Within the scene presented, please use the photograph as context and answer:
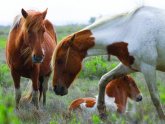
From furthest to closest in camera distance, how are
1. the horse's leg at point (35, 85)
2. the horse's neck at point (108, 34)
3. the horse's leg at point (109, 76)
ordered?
1. the horse's leg at point (35, 85)
2. the horse's leg at point (109, 76)
3. the horse's neck at point (108, 34)

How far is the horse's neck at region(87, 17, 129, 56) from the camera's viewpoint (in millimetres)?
5044

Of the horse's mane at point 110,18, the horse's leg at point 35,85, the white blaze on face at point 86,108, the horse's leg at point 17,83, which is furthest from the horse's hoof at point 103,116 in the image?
the horse's leg at point 17,83

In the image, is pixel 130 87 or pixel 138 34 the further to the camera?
pixel 130 87

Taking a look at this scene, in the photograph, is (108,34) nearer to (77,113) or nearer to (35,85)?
(77,113)

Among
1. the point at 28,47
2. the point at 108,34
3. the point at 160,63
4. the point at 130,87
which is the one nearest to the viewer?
the point at 160,63

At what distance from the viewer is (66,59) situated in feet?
16.6

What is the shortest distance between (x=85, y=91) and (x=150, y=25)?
4256 mm

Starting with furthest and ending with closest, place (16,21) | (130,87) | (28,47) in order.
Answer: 1. (16,21)
2. (130,87)
3. (28,47)

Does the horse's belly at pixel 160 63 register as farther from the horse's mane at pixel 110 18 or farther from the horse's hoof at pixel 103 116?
the horse's hoof at pixel 103 116

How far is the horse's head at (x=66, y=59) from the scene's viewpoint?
16.6 feet

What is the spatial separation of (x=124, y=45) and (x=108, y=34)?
0.31 m

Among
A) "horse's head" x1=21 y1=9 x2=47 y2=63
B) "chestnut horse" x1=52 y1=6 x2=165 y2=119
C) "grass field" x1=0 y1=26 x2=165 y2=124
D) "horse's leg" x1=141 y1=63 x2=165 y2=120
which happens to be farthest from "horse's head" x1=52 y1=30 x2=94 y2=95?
"horse's leg" x1=141 y1=63 x2=165 y2=120

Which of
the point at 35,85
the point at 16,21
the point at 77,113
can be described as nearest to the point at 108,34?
the point at 77,113

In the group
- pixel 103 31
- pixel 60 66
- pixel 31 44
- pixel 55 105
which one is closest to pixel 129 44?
pixel 103 31
